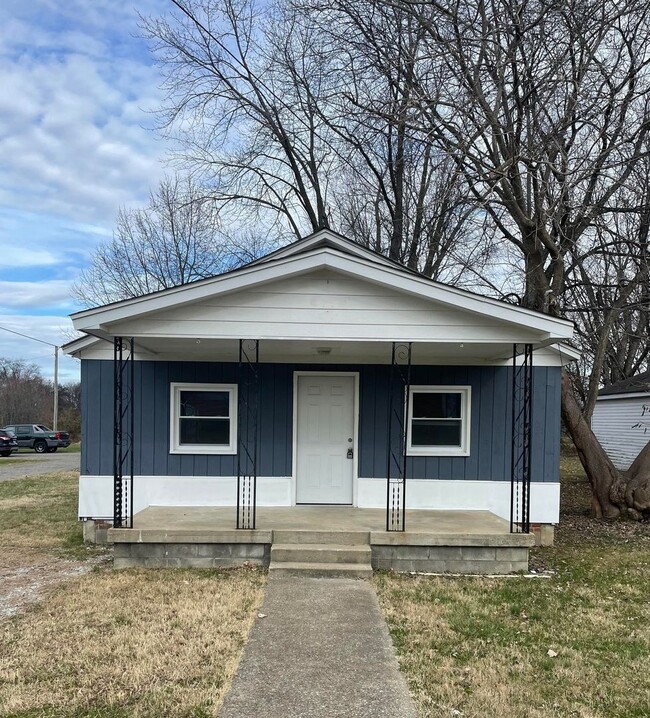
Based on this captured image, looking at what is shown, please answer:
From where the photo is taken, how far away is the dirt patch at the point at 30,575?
543cm

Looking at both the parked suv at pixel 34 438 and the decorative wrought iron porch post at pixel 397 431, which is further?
the parked suv at pixel 34 438

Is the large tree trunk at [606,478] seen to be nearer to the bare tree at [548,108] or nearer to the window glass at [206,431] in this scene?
the bare tree at [548,108]

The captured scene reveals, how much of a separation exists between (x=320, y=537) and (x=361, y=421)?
208cm

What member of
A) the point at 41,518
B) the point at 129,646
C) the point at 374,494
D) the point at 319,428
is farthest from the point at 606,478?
the point at 41,518

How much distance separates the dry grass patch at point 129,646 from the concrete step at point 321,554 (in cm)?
34

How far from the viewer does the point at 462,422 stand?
8.18 m

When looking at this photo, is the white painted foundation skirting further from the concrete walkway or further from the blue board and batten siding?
the concrete walkway

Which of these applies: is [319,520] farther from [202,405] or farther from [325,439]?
[202,405]

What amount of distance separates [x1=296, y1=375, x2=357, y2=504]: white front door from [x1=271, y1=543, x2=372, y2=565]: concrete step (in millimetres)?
1803

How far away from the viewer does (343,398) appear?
820cm

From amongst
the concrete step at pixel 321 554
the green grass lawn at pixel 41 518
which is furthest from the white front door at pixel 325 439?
the green grass lawn at pixel 41 518

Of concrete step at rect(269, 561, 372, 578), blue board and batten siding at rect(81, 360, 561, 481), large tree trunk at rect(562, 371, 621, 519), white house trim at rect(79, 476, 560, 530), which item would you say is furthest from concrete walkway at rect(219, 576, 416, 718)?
large tree trunk at rect(562, 371, 621, 519)

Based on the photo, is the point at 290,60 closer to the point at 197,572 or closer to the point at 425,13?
the point at 425,13

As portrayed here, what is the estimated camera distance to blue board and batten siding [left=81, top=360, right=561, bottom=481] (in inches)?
314
